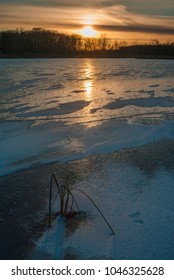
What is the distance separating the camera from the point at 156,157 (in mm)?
5660

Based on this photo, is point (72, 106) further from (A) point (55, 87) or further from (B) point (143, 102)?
(A) point (55, 87)

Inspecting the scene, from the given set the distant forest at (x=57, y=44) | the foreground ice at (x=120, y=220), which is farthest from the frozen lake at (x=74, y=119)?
the distant forest at (x=57, y=44)

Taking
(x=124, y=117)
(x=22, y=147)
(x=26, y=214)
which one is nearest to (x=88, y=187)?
(x=26, y=214)

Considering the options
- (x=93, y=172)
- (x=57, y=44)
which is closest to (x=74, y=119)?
(x=93, y=172)

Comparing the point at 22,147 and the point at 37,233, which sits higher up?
the point at 22,147

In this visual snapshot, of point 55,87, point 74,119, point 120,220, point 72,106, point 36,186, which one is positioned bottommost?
point 120,220

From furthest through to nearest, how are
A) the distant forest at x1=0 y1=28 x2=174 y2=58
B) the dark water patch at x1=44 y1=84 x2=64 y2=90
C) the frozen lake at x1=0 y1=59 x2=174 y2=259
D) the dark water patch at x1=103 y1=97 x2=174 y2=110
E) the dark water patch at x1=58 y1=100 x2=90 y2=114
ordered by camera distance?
the distant forest at x1=0 y1=28 x2=174 y2=58, the dark water patch at x1=44 y1=84 x2=64 y2=90, the dark water patch at x1=103 y1=97 x2=174 y2=110, the dark water patch at x1=58 y1=100 x2=90 y2=114, the frozen lake at x1=0 y1=59 x2=174 y2=259

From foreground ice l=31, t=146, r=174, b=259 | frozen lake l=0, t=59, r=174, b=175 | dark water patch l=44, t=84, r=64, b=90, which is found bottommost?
foreground ice l=31, t=146, r=174, b=259

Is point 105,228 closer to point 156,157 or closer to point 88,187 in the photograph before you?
point 88,187

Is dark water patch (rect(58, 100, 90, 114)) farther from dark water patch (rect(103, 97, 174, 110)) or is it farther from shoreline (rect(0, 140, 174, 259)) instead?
shoreline (rect(0, 140, 174, 259))

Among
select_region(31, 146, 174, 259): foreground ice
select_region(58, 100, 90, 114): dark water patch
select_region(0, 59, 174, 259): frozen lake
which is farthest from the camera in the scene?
select_region(58, 100, 90, 114): dark water patch

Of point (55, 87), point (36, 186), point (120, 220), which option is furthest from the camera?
point (55, 87)

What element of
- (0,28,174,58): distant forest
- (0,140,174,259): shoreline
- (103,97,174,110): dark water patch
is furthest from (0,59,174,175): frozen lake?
(0,28,174,58): distant forest
